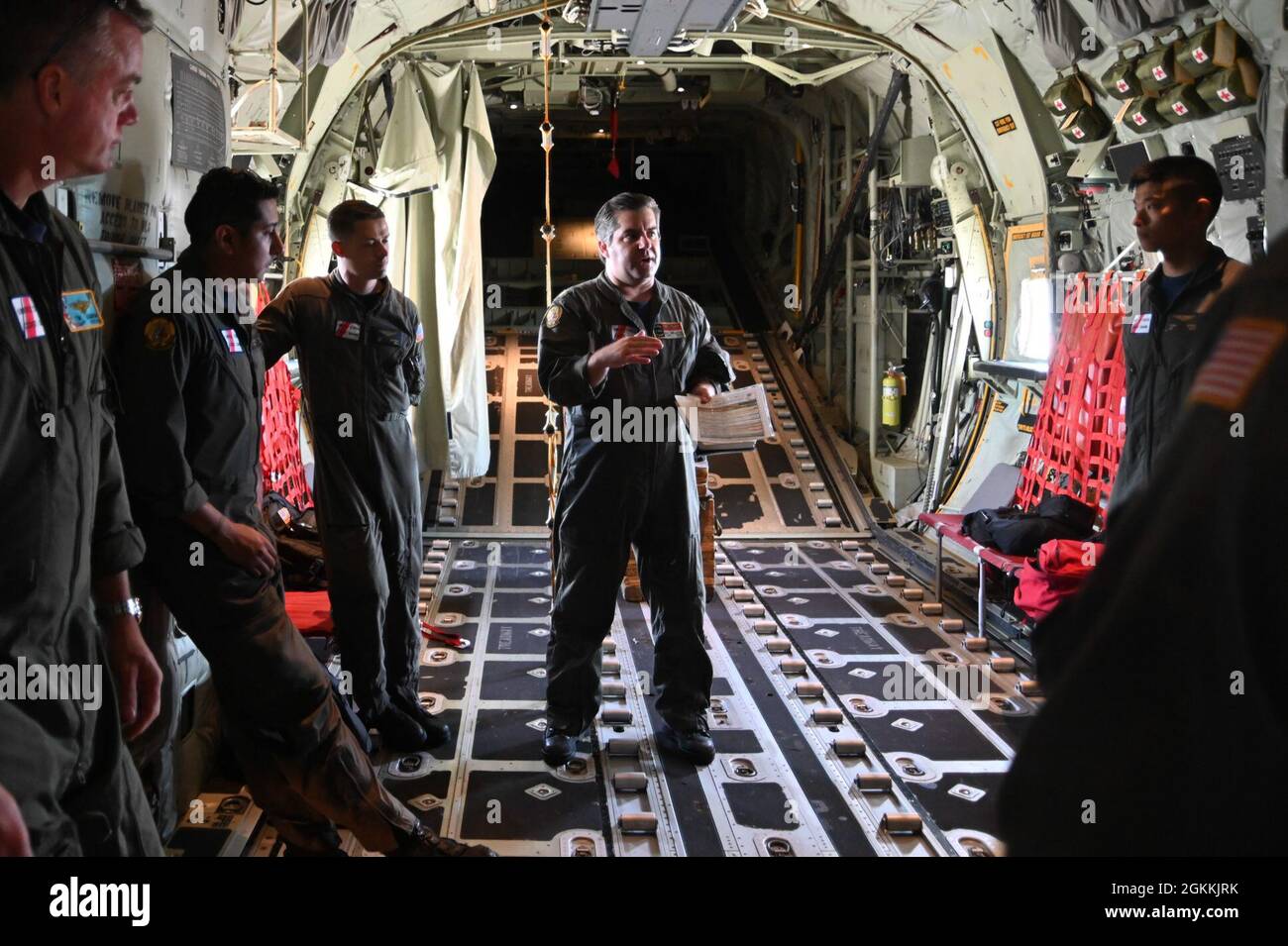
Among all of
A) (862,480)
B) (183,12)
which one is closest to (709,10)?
(183,12)

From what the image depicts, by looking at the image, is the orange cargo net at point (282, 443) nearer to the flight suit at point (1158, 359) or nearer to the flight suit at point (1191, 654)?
the flight suit at point (1158, 359)

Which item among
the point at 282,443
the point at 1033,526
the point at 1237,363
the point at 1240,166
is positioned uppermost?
the point at 1240,166

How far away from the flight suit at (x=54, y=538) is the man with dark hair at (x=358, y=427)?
198 cm

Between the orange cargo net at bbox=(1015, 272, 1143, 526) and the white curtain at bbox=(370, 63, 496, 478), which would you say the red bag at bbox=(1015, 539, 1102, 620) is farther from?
the white curtain at bbox=(370, 63, 496, 478)

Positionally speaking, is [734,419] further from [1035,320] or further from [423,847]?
[1035,320]

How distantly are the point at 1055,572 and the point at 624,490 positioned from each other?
1956mm

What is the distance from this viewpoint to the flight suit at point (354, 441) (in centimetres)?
381

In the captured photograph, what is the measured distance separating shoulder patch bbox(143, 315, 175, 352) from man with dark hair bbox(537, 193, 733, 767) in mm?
1491

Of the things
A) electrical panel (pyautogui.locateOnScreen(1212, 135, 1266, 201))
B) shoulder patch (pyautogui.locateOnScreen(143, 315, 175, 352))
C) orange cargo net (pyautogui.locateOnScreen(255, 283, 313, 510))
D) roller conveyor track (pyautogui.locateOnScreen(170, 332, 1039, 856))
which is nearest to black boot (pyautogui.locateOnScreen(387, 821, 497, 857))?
roller conveyor track (pyautogui.locateOnScreen(170, 332, 1039, 856))

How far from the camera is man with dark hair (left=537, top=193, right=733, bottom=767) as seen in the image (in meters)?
3.81

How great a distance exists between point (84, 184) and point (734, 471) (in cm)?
640

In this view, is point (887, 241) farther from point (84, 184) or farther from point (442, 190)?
point (84, 184)

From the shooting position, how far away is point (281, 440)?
19.4ft

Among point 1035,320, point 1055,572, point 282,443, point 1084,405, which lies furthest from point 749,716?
point 1035,320
